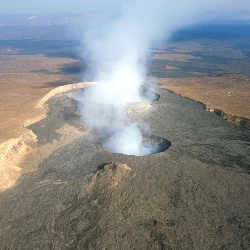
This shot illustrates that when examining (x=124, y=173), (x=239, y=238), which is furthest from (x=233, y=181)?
(x=124, y=173)

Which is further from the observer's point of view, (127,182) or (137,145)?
(137,145)

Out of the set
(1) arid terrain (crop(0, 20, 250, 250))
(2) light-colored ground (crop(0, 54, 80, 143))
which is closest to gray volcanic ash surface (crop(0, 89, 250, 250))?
(1) arid terrain (crop(0, 20, 250, 250))

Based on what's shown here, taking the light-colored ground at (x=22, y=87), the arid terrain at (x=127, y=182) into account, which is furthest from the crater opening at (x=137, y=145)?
the light-colored ground at (x=22, y=87)

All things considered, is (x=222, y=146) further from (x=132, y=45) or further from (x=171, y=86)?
(x=132, y=45)

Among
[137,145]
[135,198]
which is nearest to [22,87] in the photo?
[137,145]

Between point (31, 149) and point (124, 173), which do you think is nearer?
point (124, 173)

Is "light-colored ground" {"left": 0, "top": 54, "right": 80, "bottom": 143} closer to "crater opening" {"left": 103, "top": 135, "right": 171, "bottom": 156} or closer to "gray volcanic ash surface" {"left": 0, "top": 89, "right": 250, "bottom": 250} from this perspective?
"gray volcanic ash surface" {"left": 0, "top": 89, "right": 250, "bottom": 250}

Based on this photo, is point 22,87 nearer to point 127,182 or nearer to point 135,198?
point 127,182
